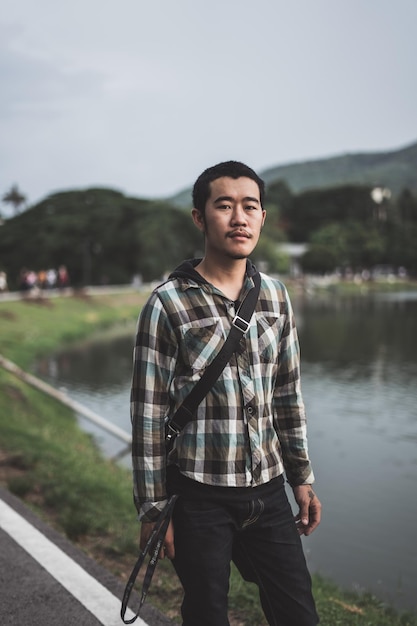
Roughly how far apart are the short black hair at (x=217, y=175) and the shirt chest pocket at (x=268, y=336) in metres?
0.48

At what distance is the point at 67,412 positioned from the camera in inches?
546

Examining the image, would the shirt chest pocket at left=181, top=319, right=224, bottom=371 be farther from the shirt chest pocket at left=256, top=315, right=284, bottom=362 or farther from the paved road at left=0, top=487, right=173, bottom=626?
the paved road at left=0, top=487, right=173, bottom=626

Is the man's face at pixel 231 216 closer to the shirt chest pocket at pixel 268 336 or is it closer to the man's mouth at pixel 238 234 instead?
the man's mouth at pixel 238 234

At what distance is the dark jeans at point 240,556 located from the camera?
2352 mm

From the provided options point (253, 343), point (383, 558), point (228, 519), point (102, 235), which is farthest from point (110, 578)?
point (102, 235)

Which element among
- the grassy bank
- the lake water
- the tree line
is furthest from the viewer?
the tree line

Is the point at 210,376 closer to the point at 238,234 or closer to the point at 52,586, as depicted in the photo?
the point at 238,234

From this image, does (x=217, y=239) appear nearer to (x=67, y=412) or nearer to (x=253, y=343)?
(x=253, y=343)

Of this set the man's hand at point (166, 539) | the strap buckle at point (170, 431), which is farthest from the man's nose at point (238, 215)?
the man's hand at point (166, 539)

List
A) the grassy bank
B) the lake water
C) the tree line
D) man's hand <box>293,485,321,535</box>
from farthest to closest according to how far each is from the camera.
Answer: the tree line → the lake water → the grassy bank → man's hand <box>293,485,321,535</box>

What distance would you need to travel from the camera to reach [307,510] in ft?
8.73

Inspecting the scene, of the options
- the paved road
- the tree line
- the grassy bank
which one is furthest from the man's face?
the tree line

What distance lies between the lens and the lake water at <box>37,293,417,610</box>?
6.93 metres

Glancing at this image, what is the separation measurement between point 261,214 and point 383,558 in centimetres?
549
